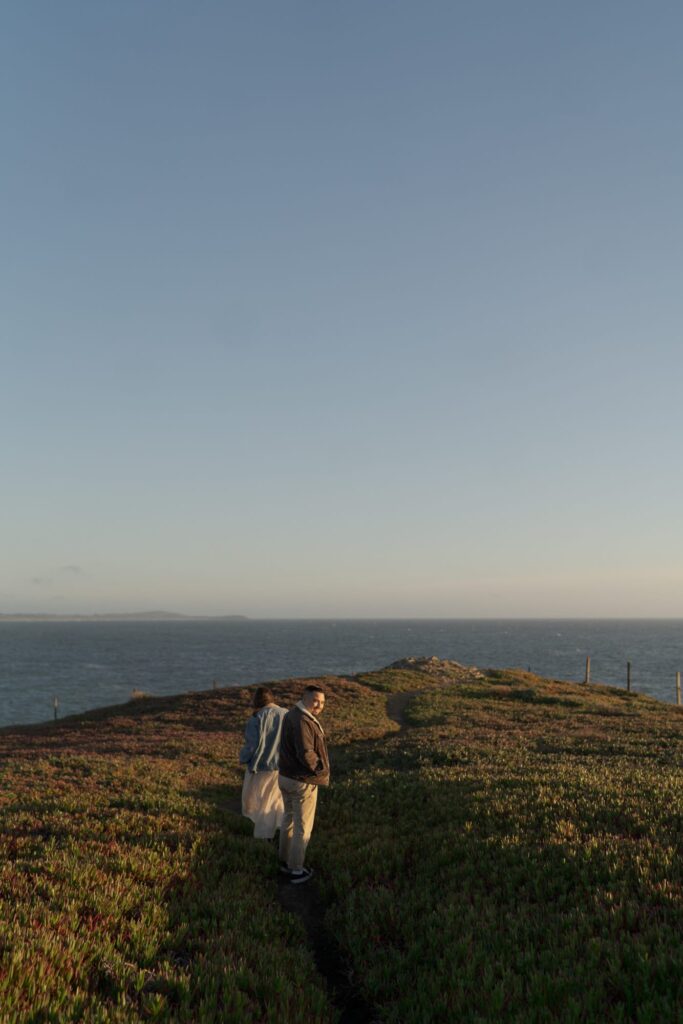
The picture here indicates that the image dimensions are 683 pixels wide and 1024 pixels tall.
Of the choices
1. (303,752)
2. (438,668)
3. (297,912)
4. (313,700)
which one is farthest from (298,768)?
(438,668)

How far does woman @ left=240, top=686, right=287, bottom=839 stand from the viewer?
11.7 m

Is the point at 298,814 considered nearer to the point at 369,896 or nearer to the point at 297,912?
the point at 297,912

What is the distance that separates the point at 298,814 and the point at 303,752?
111cm

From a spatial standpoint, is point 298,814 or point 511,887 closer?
point 511,887

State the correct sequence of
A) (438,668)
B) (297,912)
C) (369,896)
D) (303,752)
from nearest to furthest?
(369,896), (297,912), (303,752), (438,668)

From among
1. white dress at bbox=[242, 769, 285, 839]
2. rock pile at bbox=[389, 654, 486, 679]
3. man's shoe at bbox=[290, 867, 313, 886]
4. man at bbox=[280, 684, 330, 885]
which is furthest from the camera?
rock pile at bbox=[389, 654, 486, 679]

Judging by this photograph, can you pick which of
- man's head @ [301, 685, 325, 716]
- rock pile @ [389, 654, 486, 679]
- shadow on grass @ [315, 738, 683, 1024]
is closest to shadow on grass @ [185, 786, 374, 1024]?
shadow on grass @ [315, 738, 683, 1024]

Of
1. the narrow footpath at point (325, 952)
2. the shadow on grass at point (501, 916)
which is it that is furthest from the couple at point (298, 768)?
the shadow on grass at point (501, 916)

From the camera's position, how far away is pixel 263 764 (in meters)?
11.7

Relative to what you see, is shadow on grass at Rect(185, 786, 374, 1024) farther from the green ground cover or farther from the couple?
the couple

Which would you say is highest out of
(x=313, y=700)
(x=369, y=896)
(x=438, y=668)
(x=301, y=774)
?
(x=313, y=700)

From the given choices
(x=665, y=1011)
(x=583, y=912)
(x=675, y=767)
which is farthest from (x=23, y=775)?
(x=675, y=767)

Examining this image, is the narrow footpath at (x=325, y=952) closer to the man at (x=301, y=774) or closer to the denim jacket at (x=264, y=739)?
the man at (x=301, y=774)

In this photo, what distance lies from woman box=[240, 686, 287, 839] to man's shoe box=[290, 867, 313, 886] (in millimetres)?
1446
